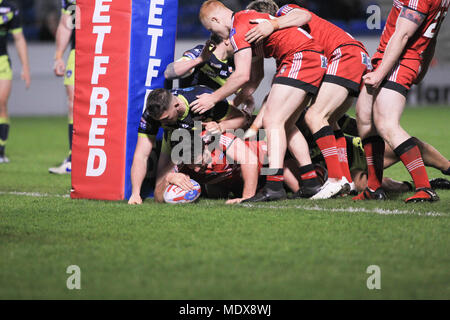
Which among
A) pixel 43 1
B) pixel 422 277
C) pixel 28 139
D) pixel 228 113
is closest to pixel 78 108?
pixel 228 113

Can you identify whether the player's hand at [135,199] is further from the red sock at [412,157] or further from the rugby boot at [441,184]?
the rugby boot at [441,184]

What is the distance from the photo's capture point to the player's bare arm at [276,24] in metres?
5.05

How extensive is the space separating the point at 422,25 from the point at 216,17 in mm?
1554

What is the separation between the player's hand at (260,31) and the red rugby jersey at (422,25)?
86 centimetres

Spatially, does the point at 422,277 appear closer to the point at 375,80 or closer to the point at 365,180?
the point at 375,80

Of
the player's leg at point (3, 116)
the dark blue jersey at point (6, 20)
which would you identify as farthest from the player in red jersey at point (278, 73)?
the player's leg at point (3, 116)

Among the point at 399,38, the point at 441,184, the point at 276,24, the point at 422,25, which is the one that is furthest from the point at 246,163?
the point at 441,184

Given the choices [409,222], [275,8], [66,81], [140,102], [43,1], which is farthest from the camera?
[43,1]

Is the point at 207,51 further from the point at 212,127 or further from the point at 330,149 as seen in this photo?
the point at 330,149

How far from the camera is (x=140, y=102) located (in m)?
5.37

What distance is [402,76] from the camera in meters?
4.92

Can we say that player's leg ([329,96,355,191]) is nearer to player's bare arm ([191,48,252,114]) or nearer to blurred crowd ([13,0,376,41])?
player's bare arm ([191,48,252,114])

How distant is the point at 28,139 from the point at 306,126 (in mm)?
7523

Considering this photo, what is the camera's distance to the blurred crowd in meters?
18.6
